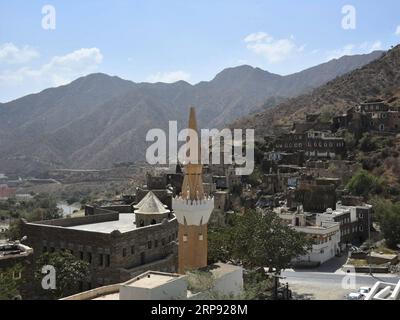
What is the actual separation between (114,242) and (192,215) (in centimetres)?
645

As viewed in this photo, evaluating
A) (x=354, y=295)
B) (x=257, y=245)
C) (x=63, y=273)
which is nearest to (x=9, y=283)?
(x=63, y=273)

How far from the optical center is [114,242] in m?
31.8

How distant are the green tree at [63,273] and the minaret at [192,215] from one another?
18.8 ft

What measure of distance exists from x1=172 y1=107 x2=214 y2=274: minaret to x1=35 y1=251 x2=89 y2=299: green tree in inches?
225

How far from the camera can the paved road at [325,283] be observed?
36344 mm

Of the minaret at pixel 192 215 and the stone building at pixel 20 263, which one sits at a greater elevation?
the minaret at pixel 192 215

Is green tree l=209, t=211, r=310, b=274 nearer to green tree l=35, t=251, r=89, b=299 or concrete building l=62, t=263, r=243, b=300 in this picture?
green tree l=35, t=251, r=89, b=299

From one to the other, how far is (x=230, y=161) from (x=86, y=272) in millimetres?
53618

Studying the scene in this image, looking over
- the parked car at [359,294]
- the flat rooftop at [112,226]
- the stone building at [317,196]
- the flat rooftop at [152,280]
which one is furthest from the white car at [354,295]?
the stone building at [317,196]

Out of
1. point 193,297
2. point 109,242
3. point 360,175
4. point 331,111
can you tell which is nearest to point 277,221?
point 109,242

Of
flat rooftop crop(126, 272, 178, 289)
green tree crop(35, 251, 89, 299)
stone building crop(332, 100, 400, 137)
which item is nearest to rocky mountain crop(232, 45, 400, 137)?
stone building crop(332, 100, 400, 137)

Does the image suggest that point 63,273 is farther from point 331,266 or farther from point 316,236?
point 331,266

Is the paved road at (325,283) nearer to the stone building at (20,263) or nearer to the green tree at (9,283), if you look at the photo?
the stone building at (20,263)

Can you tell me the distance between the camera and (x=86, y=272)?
3031cm
